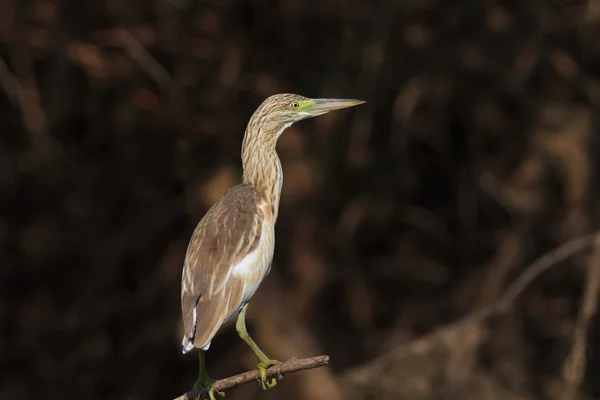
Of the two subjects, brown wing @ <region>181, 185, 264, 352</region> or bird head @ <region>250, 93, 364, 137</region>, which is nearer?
brown wing @ <region>181, 185, 264, 352</region>

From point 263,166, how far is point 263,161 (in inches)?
0.6

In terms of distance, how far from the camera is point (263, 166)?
154 inches

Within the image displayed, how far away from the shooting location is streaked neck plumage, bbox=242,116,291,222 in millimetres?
3906

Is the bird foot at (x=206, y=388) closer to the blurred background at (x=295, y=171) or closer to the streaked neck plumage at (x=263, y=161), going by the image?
the streaked neck plumage at (x=263, y=161)

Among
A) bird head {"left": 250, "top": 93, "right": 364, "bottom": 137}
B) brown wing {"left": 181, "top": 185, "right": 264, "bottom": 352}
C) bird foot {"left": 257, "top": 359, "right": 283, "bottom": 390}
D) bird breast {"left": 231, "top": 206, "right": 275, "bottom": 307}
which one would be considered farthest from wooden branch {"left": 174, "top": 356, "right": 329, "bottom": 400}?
bird head {"left": 250, "top": 93, "right": 364, "bottom": 137}

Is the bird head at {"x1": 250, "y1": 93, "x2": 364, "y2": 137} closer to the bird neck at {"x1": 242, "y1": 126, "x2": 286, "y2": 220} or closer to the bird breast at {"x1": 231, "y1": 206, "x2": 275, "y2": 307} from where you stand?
the bird neck at {"x1": 242, "y1": 126, "x2": 286, "y2": 220}

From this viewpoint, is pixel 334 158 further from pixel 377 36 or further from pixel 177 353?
pixel 177 353

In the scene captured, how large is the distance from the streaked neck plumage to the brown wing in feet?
0.28

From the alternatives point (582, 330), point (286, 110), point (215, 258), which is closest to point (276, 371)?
point (215, 258)

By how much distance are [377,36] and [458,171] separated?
114cm

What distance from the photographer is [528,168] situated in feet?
25.1

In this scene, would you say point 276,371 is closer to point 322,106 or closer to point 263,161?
point 263,161

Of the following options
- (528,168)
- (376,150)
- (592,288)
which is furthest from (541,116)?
(592,288)

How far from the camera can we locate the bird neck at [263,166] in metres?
3.90
